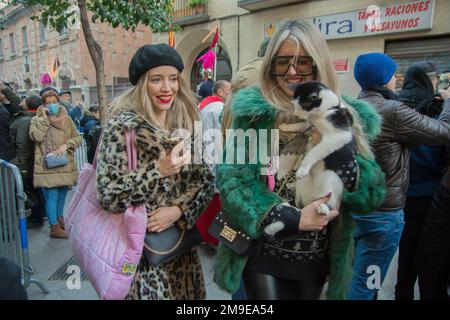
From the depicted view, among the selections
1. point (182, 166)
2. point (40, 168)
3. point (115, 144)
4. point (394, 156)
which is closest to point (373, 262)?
point (394, 156)

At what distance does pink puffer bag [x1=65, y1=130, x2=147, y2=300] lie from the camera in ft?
5.10

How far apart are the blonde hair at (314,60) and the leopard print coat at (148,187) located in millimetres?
630

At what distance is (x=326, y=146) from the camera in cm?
120

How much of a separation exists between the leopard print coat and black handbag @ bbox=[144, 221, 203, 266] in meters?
0.07

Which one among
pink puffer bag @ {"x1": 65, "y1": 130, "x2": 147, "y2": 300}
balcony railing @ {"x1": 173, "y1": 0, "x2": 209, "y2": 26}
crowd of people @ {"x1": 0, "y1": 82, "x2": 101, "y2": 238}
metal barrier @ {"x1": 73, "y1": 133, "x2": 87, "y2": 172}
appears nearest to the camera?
pink puffer bag @ {"x1": 65, "y1": 130, "x2": 147, "y2": 300}

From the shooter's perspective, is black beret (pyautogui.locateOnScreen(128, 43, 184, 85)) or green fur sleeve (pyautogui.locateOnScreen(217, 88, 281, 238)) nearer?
green fur sleeve (pyautogui.locateOnScreen(217, 88, 281, 238))

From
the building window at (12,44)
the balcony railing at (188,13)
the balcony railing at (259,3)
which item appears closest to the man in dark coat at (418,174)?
the balcony railing at (259,3)

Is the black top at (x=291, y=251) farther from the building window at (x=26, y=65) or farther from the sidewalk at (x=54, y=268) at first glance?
the building window at (x=26, y=65)

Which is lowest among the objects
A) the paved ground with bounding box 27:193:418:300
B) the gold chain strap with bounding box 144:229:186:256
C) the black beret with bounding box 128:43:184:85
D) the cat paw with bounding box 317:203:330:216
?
the paved ground with bounding box 27:193:418:300

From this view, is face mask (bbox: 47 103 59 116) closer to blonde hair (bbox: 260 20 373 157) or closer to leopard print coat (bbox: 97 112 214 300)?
leopard print coat (bbox: 97 112 214 300)

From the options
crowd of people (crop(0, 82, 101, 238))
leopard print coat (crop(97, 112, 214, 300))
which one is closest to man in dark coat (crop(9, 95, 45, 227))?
crowd of people (crop(0, 82, 101, 238))

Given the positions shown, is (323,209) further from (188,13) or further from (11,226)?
(188,13)

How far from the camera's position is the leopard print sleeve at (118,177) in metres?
1.57

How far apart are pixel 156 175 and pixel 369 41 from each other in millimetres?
7859
